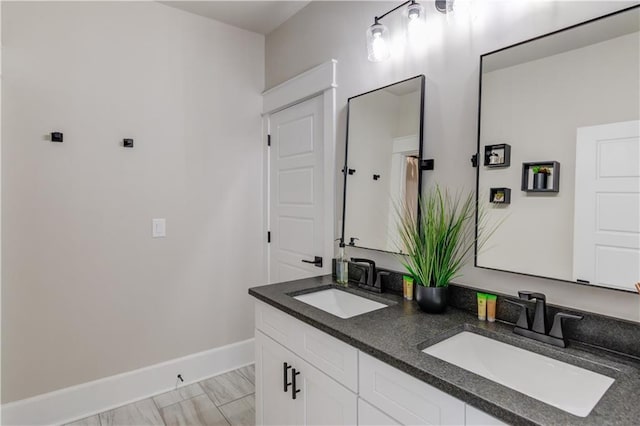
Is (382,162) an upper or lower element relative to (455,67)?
lower

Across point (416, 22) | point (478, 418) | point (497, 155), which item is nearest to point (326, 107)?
point (416, 22)

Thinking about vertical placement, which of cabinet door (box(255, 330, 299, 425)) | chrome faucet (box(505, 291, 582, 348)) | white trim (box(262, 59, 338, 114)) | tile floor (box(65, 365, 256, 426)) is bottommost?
tile floor (box(65, 365, 256, 426))

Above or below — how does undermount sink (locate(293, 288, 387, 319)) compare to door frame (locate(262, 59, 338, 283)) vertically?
below

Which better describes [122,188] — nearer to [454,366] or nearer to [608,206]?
[454,366]

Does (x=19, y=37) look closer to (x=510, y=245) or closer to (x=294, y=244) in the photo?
(x=294, y=244)

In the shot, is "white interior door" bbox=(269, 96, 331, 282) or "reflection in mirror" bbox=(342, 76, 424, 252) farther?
"white interior door" bbox=(269, 96, 331, 282)

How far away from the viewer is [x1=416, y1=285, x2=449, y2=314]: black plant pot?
1377mm

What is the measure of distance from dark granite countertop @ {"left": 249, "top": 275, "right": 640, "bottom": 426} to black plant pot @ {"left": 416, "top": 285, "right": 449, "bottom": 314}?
3cm

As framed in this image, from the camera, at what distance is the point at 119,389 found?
7.48ft

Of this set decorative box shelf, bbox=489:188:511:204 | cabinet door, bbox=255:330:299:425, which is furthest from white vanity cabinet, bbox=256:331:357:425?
decorative box shelf, bbox=489:188:511:204

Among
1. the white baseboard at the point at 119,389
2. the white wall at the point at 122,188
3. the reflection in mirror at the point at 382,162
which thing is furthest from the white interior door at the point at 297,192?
the white baseboard at the point at 119,389

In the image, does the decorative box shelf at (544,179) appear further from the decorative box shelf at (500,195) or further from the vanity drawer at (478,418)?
the vanity drawer at (478,418)

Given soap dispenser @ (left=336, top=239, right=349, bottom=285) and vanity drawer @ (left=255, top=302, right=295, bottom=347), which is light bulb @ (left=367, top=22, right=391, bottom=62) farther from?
vanity drawer @ (left=255, top=302, right=295, bottom=347)

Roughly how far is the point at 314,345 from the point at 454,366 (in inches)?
22.8
